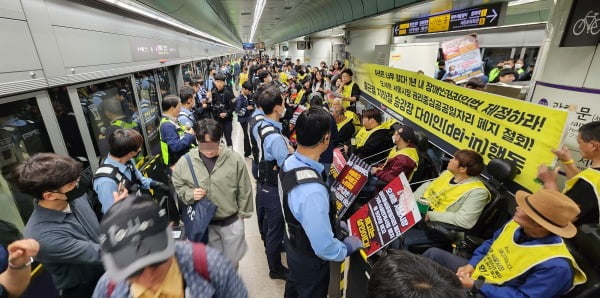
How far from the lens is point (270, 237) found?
8.73 ft

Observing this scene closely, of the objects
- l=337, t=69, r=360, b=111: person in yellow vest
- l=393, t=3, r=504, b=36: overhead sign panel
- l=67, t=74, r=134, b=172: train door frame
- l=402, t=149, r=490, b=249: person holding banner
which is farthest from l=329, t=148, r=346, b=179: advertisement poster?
l=393, t=3, r=504, b=36: overhead sign panel

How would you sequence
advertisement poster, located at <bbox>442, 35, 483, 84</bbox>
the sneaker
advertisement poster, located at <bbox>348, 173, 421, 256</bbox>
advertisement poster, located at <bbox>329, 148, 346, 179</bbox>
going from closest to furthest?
advertisement poster, located at <bbox>348, 173, 421, 256</bbox>
the sneaker
advertisement poster, located at <bbox>329, 148, 346, 179</bbox>
advertisement poster, located at <bbox>442, 35, 483, 84</bbox>

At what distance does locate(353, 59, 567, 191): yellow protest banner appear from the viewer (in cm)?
198

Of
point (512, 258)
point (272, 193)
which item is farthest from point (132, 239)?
point (512, 258)

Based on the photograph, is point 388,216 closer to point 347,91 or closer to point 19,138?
point 19,138

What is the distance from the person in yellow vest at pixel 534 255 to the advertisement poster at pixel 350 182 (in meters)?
1.19

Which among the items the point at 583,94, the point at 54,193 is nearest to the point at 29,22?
the point at 54,193

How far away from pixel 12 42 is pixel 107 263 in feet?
6.11

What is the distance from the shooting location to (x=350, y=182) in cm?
294

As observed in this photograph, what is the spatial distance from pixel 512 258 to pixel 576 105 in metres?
1.69

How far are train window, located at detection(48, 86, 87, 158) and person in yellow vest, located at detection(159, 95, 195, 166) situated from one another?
2.91 feet

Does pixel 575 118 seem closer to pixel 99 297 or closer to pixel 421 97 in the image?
pixel 421 97

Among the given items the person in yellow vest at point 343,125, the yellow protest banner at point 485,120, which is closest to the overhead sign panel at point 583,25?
the yellow protest banner at point 485,120

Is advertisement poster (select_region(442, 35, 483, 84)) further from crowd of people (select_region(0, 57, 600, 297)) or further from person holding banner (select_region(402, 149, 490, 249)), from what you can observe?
person holding banner (select_region(402, 149, 490, 249))
